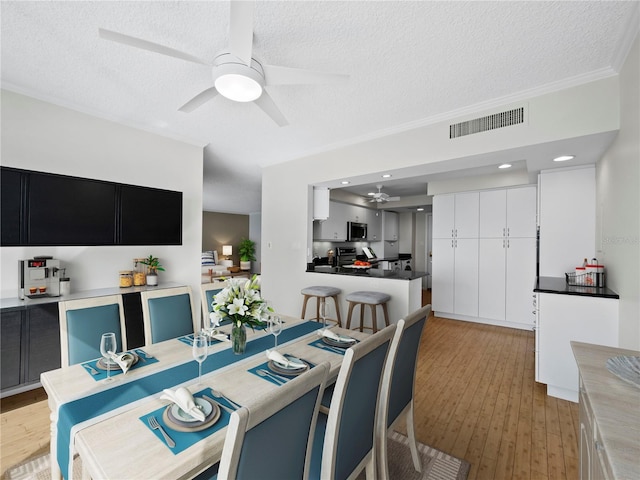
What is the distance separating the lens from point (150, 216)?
3285 mm

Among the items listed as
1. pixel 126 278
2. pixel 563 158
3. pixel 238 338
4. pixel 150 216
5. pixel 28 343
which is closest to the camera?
pixel 238 338

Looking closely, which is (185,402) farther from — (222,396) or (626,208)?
(626,208)

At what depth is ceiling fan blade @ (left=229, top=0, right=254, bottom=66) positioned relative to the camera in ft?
4.57

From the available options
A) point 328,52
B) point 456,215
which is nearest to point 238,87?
point 328,52

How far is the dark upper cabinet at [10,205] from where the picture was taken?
2365 millimetres

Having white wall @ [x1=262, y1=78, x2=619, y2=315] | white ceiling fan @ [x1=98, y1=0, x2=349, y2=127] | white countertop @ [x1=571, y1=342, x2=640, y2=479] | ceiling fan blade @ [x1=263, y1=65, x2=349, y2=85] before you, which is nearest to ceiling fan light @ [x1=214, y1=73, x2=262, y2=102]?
white ceiling fan @ [x1=98, y1=0, x2=349, y2=127]

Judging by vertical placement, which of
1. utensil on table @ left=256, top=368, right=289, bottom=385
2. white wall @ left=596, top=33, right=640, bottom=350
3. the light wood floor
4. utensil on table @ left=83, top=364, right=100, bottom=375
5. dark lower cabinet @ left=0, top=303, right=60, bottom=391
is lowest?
the light wood floor

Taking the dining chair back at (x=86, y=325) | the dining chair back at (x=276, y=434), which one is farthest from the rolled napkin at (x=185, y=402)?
the dining chair back at (x=86, y=325)

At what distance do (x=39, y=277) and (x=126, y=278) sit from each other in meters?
0.71

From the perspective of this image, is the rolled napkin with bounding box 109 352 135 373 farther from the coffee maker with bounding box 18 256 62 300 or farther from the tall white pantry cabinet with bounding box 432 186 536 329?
the tall white pantry cabinet with bounding box 432 186 536 329

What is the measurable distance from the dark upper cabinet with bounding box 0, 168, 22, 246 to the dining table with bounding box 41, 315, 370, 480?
5.70ft

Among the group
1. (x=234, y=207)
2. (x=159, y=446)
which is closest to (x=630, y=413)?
(x=159, y=446)

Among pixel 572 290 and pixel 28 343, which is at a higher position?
pixel 572 290

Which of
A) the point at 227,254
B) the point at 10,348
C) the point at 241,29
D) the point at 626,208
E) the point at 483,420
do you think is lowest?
the point at 483,420
